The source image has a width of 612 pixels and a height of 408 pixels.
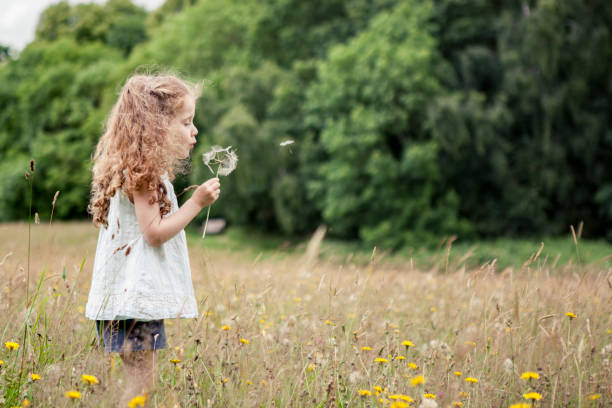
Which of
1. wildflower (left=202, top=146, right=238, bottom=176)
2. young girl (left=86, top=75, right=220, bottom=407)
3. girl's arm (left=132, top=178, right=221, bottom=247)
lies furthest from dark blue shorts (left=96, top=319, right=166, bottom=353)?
wildflower (left=202, top=146, right=238, bottom=176)

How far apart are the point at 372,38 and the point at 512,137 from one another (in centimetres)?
616

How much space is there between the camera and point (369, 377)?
88.4 inches

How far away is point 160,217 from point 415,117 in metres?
16.9

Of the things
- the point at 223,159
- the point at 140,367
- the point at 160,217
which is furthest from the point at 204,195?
the point at 140,367

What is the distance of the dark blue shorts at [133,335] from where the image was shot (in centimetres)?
226

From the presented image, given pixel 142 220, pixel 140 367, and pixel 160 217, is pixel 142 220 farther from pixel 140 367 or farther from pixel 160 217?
pixel 140 367

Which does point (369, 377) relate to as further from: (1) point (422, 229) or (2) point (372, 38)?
(2) point (372, 38)

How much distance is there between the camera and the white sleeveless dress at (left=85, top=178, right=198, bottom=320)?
221cm

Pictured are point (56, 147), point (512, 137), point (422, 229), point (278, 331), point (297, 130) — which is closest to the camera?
point (278, 331)

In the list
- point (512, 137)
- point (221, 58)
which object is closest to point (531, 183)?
point (512, 137)

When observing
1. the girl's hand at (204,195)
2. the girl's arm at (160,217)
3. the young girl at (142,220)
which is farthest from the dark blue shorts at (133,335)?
the girl's hand at (204,195)

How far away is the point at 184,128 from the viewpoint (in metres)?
2.47

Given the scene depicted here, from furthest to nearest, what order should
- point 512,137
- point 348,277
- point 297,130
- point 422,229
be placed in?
point 297,130
point 512,137
point 422,229
point 348,277

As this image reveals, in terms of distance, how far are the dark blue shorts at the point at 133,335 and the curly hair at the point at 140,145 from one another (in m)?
0.45
